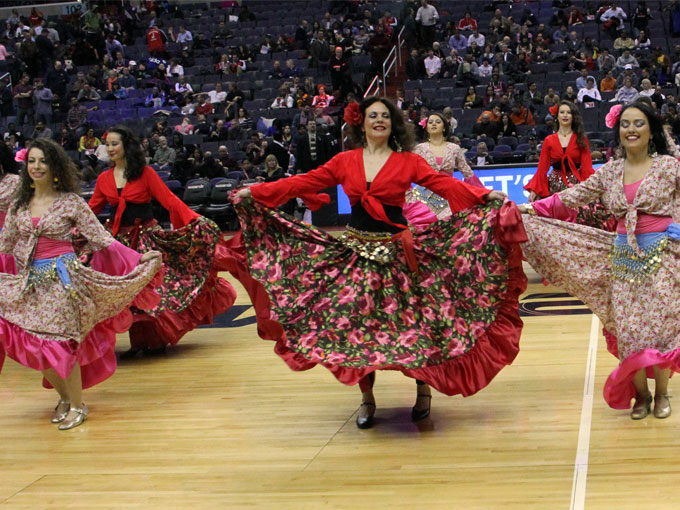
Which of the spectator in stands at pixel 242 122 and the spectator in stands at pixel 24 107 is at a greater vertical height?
the spectator in stands at pixel 24 107

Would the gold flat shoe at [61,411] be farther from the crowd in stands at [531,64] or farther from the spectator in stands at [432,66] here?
the spectator in stands at [432,66]

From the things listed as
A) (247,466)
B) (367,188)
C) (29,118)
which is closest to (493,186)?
(367,188)

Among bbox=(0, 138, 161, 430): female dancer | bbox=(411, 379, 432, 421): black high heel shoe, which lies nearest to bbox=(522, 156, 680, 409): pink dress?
bbox=(411, 379, 432, 421): black high heel shoe

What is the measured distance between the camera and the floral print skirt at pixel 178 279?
7191mm

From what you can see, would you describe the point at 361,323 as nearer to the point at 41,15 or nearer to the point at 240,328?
the point at 240,328

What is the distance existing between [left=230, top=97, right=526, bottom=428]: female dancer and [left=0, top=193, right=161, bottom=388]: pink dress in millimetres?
911

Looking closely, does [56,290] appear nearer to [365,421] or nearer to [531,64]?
[365,421]

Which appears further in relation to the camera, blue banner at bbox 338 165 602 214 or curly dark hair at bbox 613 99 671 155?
blue banner at bbox 338 165 602 214

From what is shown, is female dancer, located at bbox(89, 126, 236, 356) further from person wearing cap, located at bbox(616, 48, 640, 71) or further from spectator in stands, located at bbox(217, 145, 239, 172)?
person wearing cap, located at bbox(616, 48, 640, 71)

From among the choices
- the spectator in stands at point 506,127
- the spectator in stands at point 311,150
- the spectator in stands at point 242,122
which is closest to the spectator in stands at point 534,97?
the spectator in stands at point 506,127

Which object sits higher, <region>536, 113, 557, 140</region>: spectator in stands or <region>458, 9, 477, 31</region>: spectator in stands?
<region>458, 9, 477, 31</region>: spectator in stands

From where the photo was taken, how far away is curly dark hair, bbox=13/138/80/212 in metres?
5.55

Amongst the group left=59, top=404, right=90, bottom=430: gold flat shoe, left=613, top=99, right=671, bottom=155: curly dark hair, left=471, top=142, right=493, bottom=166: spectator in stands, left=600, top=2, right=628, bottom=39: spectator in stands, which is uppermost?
left=600, top=2, right=628, bottom=39: spectator in stands

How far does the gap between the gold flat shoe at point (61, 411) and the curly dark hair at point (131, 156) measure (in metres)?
2.04
